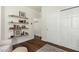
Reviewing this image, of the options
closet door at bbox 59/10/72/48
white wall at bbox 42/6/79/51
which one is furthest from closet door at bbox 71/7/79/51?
closet door at bbox 59/10/72/48

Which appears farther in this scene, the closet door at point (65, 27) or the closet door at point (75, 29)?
the closet door at point (65, 27)

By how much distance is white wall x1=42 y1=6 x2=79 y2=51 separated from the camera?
2404mm

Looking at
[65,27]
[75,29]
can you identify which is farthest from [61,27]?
[75,29]

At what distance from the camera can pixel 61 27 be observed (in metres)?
2.80

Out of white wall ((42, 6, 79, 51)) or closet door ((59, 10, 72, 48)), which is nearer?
white wall ((42, 6, 79, 51))

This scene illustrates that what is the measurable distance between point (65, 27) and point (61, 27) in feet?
0.57

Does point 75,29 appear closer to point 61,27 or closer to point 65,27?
point 65,27

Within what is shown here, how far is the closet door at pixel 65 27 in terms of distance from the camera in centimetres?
255

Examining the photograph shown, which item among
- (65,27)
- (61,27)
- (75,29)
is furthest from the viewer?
(61,27)

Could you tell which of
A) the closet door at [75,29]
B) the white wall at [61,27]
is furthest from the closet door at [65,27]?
the closet door at [75,29]

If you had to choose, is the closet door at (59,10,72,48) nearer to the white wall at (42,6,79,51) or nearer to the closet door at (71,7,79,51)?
the white wall at (42,6,79,51)

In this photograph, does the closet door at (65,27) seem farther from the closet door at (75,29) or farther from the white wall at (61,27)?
the closet door at (75,29)
